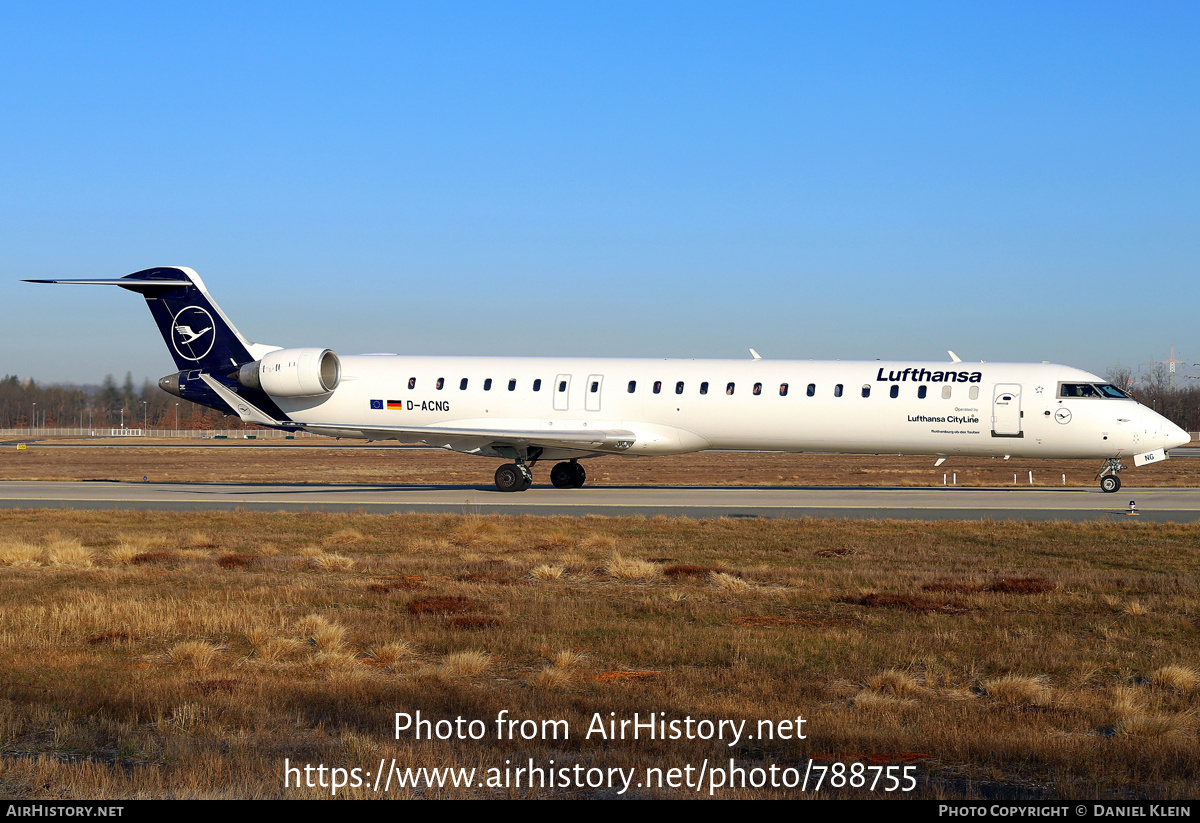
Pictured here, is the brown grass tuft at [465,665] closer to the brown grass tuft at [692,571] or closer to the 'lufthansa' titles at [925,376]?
the brown grass tuft at [692,571]

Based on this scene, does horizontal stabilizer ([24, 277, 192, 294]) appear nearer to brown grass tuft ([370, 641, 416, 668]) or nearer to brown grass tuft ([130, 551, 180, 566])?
brown grass tuft ([130, 551, 180, 566])

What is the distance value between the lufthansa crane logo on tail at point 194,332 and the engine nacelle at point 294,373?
173 cm

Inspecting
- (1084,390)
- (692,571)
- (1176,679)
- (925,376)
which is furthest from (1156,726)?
(1084,390)

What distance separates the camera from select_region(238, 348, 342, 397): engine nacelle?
3189cm

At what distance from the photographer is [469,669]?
952 centimetres

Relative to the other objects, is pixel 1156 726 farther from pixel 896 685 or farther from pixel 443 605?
pixel 443 605

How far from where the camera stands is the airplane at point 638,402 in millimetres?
28250

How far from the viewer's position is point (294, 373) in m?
31.9

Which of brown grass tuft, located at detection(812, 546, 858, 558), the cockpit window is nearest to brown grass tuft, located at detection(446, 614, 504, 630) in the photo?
brown grass tuft, located at detection(812, 546, 858, 558)

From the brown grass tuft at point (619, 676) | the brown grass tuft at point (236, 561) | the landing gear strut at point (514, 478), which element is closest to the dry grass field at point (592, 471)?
the landing gear strut at point (514, 478)

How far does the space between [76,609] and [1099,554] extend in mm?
15066

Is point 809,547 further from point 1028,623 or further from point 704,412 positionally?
point 704,412

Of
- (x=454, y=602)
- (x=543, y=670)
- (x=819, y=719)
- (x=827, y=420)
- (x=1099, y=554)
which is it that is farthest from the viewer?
(x=827, y=420)

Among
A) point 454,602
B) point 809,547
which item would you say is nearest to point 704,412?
point 809,547
